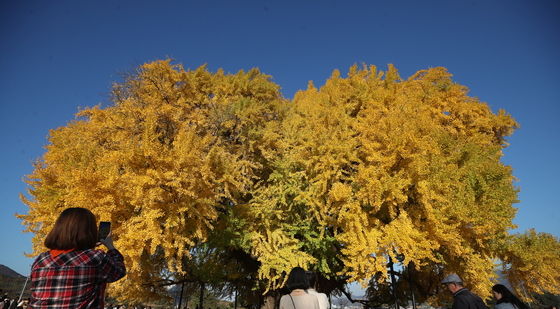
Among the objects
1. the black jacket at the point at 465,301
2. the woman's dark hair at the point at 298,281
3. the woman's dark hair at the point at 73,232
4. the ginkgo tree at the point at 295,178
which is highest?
the ginkgo tree at the point at 295,178

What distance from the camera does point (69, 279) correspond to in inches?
77.9

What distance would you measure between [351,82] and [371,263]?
894 centimetres

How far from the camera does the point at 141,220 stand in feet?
27.7

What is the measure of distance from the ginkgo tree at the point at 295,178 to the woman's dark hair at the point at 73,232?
635cm

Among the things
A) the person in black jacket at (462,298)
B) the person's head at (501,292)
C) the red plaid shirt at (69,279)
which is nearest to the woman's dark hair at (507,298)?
the person's head at (501,292)

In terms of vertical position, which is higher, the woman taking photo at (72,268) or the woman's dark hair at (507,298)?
the woman taking photo at (72,268)

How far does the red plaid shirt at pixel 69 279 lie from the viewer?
196 cm

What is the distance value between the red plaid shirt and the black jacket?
4.50 metres

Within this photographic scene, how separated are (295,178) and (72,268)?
1011 centimetres

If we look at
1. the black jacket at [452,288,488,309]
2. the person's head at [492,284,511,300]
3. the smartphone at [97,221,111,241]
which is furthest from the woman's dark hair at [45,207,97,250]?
the person's head at [492,284,511,300]

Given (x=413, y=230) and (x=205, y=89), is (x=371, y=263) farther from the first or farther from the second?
(x=205, y=89)

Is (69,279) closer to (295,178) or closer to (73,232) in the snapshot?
(73,232)

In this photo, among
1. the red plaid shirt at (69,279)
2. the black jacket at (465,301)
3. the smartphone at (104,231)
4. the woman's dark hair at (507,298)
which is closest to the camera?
the red plaid shirt at (69,279)

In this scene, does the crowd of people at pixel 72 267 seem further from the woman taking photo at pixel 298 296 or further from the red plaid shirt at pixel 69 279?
the woman taking photo at pixel 298 296
